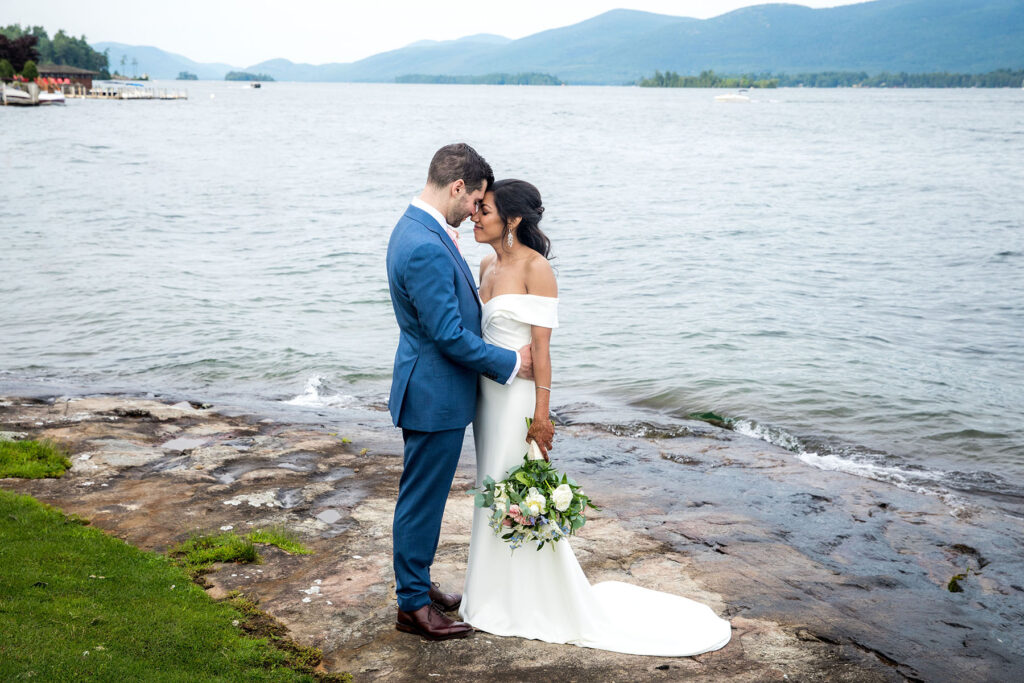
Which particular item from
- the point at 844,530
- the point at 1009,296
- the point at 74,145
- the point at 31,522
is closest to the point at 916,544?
the point at 844,530

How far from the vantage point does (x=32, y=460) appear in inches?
288

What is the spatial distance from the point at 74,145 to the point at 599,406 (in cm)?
5172

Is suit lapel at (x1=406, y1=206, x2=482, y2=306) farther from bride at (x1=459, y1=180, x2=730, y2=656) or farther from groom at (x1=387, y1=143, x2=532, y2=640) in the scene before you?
bride at (x1=459, y1=180, x2=730, y2=656)

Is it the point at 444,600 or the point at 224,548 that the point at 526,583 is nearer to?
the point at 444,600

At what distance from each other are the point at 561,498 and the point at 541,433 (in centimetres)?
39

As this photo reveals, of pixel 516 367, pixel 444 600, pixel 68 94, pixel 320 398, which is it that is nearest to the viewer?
pixel 516 367

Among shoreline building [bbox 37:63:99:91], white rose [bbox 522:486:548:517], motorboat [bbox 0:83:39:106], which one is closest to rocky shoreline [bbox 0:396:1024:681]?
white rose [bbox 522:486:548:517]

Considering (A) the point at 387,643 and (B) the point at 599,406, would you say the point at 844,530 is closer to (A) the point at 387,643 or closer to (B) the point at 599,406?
(A) the point at 387,643

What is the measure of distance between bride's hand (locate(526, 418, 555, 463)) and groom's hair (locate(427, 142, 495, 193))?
1.37 metres

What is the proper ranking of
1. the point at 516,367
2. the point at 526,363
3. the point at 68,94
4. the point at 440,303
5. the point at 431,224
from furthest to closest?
the point at 68,94 → the point at 526,363 → the point at 516,367 → the point at 431,224 → the point at 440,303

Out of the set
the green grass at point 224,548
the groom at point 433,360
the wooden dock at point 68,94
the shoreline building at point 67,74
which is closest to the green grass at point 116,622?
the green grass at point 224,548

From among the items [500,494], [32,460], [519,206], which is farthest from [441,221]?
[32,460]

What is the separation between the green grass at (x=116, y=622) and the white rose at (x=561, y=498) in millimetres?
1478

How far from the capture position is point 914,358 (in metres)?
14.9
